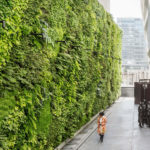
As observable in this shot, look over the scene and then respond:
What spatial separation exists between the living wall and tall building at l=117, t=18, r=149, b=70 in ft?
504

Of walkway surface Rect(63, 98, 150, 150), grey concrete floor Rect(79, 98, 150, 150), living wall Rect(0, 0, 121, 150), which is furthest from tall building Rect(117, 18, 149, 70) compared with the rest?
living wall Rect(0, 0, 121, 150)

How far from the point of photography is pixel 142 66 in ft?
529

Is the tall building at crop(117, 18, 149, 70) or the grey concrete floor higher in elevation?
the tall building at crop(117, 18, 149, 70)

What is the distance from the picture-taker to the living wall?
178 inches

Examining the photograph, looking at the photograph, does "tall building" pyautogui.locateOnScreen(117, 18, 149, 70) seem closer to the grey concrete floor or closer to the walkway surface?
the grey concrete floor

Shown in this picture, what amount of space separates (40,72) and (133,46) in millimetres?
173250

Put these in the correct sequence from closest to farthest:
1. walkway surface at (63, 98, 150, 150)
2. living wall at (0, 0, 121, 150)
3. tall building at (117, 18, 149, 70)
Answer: living wall at (0, 0, 121, 150) < walkway surface at (63, 98, 150, 150) < tall building at (117, 18, 149, 70)

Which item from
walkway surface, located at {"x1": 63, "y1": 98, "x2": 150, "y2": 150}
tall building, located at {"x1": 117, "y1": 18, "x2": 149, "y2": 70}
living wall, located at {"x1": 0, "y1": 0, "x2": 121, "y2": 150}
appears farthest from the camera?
tall building, located at {"x1": 117, "y1": 18, "x2": 149, "y2": 70}

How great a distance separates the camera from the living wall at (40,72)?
453cm

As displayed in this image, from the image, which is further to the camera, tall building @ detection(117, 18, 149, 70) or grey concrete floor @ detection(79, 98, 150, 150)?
tall building @ detection(117, 18, 149, 70)

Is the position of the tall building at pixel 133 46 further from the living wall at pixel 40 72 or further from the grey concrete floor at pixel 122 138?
the living wall at pixel 40 72

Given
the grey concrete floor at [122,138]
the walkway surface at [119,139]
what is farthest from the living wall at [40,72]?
the grey concrete floor at [122,138]

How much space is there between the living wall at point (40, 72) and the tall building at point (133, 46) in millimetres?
153576

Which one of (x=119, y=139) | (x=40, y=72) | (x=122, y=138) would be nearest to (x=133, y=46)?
(x=122, y=138)
